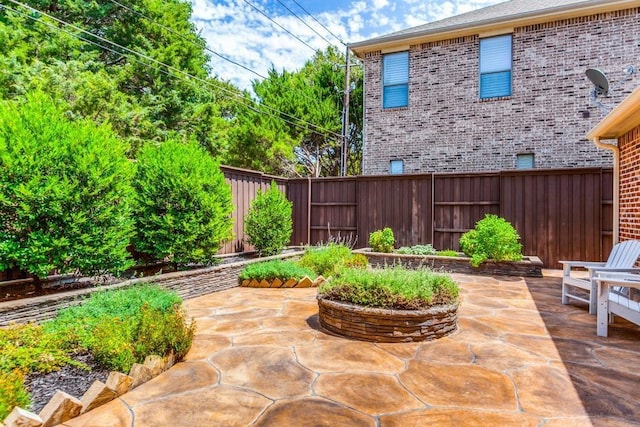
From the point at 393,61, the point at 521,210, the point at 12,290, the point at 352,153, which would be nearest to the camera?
the point at 12,290

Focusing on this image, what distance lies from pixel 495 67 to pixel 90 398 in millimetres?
10575

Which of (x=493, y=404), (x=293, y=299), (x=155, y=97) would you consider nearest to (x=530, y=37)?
(x=293, y=299)

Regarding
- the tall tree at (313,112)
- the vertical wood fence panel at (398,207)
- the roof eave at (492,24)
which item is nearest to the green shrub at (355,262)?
the vertical wood fence panel at (398,207)

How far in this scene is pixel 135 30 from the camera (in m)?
15.6

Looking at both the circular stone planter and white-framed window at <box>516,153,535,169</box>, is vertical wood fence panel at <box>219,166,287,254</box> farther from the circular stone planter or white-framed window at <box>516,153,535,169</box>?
white-framed window at <box>516,153,535,169</box>

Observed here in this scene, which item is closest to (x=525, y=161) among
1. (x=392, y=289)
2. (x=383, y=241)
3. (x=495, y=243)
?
(x=495, y=243)

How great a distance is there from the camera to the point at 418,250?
25.1 ft

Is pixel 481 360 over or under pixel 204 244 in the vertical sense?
under

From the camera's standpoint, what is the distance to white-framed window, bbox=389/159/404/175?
1046cm

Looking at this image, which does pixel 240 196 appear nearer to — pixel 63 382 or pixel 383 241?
pixel 383 241

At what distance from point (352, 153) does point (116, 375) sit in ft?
57.9

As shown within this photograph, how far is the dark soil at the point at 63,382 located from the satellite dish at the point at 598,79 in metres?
9.49

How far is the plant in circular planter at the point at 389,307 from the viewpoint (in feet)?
10.7

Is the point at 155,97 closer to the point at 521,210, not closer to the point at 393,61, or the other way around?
the point at 393,61
